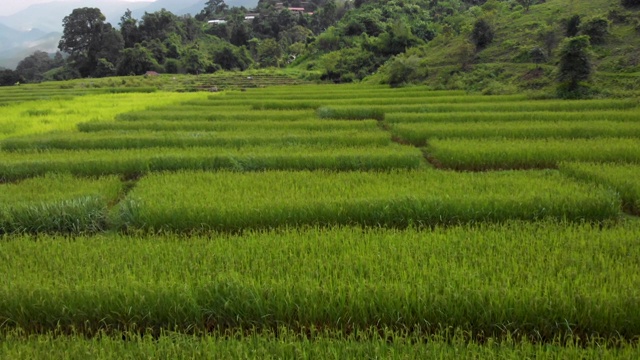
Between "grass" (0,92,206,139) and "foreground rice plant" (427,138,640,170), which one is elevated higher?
"grass" (0,92,206,139)

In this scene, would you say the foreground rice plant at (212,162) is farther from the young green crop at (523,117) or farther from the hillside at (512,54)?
the hillside at (512,54)

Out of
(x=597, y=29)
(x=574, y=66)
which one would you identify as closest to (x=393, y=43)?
(x=597, y=29)

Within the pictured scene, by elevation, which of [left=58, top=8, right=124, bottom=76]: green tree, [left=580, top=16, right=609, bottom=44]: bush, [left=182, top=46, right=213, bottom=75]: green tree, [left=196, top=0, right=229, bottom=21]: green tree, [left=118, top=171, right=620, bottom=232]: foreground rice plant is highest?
[left=196, top=0, right=229, bottom=21]: green tree

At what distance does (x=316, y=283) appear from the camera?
316 cm

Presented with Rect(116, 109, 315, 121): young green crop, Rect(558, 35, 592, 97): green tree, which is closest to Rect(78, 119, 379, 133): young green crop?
Rect(116, 109, 315, 121): young green crop

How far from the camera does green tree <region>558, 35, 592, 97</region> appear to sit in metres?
15.8

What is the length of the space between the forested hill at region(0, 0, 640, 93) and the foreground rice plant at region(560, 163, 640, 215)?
37.8 ft

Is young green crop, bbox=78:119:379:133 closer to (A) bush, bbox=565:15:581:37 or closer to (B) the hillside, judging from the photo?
(B) the hillside

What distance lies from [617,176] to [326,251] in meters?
4.52

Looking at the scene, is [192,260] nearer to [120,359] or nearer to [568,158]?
[120,359]

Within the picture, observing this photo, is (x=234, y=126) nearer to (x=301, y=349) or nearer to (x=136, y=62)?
(x=301, y=349)

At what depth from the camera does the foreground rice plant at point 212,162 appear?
7754mm

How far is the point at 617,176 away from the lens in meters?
5.99

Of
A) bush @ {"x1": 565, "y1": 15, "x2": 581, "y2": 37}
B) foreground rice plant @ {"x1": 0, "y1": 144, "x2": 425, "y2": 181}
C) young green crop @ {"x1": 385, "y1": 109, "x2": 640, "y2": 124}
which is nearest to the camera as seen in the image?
foreground rice plant @ {"x1": 0, "y1": 144, "x2": 425, "y2": 181}
